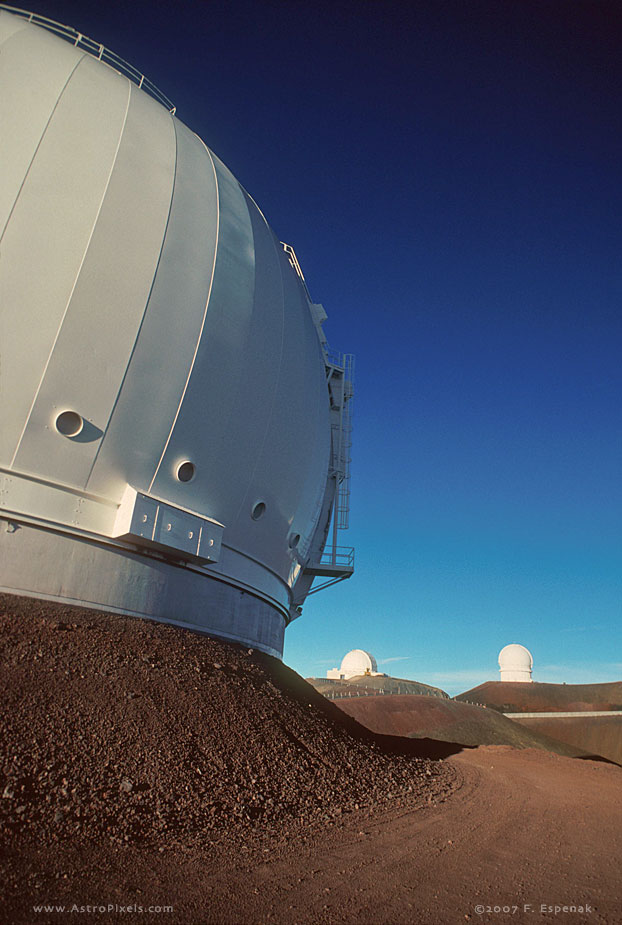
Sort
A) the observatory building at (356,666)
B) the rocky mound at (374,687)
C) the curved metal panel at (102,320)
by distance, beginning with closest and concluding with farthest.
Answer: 1. the curved metal panel at (102,320)
2. the rocky mound at (374,687)
3. the observatory building at (356,666)

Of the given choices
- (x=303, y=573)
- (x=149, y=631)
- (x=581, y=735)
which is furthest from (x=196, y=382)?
(x=581, y=735)

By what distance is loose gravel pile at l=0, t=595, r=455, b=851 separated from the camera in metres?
5.54

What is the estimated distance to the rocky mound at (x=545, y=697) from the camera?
3114 cm

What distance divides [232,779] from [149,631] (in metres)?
2.89

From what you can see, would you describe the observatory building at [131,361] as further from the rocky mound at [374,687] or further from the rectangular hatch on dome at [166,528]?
the rocky mound at [374,687]

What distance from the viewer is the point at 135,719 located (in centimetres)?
697

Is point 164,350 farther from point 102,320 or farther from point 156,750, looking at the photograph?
point 156,750

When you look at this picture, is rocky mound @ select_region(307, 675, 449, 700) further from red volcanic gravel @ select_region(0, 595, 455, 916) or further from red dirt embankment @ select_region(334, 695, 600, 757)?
red volcanic gravel @ select_region(0, 595, 455, 916)

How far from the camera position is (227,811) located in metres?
6.25

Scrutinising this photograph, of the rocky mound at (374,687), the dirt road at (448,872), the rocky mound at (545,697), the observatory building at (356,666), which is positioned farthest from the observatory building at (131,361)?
the observatory building at (356,666)

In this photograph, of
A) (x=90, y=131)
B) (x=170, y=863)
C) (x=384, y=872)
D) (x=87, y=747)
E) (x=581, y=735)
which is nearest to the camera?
(x=170, y=863)

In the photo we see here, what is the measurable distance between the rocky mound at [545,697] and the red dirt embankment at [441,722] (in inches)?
357

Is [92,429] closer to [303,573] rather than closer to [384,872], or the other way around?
[384,872]

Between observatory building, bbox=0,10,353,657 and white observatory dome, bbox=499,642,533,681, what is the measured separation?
3092 cm
